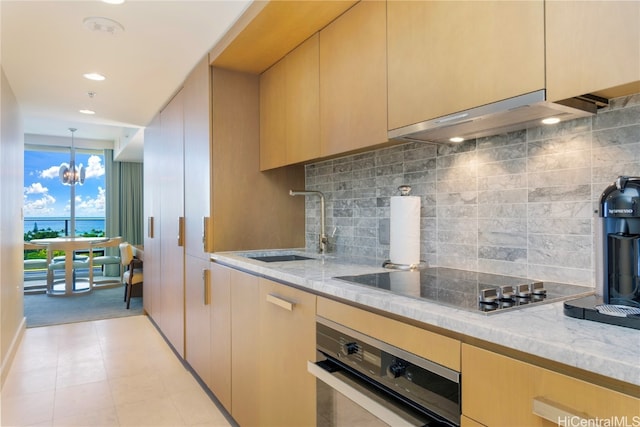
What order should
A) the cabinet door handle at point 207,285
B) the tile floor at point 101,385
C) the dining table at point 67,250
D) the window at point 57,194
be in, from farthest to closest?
the window at point 57,194 < the dining table at point 67,250 < the cabinet door handle at point 207,285 < the tile floor at point 101,385

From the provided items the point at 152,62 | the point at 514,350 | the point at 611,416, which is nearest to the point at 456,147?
the point at 514,350

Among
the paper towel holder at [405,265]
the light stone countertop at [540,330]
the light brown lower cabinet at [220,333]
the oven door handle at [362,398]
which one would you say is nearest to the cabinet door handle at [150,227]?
the light brown lower cabinet at [220,333]

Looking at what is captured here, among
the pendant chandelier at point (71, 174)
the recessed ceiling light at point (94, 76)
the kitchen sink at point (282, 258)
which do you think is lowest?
the kitchen sink at point (282, 258)

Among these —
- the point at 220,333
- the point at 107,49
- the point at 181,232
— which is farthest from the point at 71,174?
the point at 220,333

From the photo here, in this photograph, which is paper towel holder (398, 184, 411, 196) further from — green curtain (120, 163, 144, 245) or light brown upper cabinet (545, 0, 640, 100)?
green curtain (120, 163, 144, 245)

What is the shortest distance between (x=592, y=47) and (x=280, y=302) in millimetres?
1344

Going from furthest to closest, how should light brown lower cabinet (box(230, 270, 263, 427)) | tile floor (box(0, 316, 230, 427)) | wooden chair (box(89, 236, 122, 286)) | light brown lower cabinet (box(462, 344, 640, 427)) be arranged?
wooden chair (box(89, 236, 122, 286)), tile floor (box(0, 316, 230, 427)), light brown lower cabinet (box(230, 270, 263, 427)), light brown lower cabinet (box(462, 344, 640, 427))

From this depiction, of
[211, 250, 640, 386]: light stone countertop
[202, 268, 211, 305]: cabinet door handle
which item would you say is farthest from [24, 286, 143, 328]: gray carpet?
[211, 250, 640, 386]: light stone countertop

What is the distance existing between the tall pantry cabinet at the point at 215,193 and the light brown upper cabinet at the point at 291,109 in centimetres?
14

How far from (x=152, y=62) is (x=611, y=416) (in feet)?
10.2

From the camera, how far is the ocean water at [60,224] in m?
7.88

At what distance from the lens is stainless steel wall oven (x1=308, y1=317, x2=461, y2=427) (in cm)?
96

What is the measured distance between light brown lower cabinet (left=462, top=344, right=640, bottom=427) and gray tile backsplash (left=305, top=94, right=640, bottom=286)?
70 centimetres

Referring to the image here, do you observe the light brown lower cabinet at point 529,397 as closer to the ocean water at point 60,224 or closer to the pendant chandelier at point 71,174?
the pendant chandelier at point 71,174
